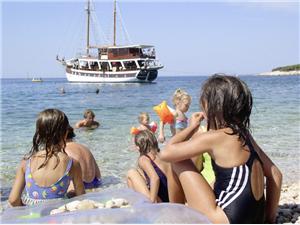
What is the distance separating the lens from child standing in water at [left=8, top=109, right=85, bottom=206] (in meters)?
3.42

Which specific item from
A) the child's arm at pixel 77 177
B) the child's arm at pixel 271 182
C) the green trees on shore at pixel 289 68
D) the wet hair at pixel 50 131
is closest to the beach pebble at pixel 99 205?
the child's arm at pixel 77 177

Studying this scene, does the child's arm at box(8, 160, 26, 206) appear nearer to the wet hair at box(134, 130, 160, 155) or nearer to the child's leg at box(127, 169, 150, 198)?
the child's leg at box(127, 169, 150, 198)

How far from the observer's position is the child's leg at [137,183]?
4023 mm

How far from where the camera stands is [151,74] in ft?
170

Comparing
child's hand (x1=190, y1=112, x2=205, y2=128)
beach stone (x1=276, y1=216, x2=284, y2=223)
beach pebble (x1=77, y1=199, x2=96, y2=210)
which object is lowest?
beach stone (x1=276, y1=216, x2=284, y2=223)

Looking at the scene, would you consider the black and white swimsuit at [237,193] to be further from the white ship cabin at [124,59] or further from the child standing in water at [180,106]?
the white ship cabin at [124,59]

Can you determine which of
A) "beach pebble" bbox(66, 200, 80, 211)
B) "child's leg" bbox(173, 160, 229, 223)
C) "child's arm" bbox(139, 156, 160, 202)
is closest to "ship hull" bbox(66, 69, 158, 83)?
"child's arm" bbox(139, 156, 160, 202)

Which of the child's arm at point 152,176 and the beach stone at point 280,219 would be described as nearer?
the beach stone at point 280,219

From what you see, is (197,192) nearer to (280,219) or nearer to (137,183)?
(280,219)

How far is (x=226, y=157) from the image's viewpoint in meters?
2.73

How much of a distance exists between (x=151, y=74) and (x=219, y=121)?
4930cm

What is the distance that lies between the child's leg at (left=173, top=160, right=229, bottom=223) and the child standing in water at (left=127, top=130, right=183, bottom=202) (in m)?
0.79

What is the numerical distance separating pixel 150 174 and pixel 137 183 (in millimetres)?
249

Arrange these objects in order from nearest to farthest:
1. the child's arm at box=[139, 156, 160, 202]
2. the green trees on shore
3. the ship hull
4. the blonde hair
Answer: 1. the child's arm at box=[139, 156, 160, 202]
2. the blonde hair
3. the ship hull
4. the green trees on shore
